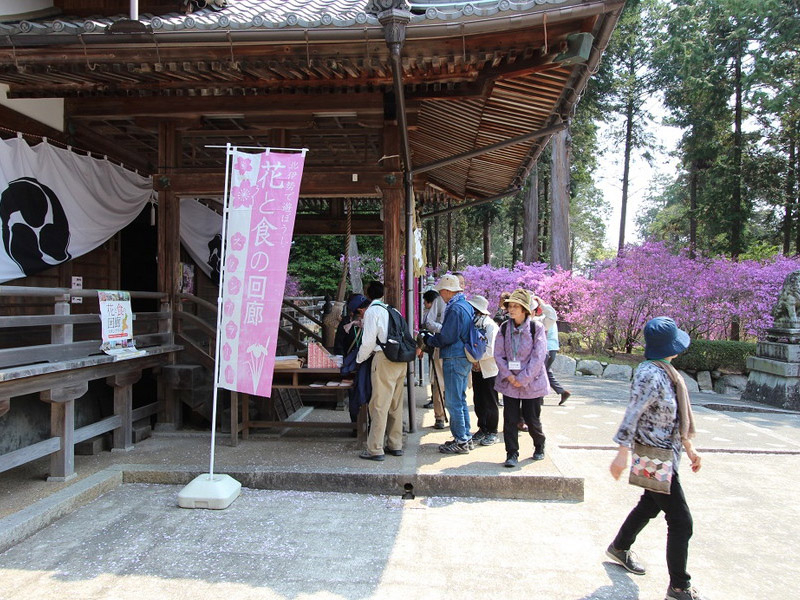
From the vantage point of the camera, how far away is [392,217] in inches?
251

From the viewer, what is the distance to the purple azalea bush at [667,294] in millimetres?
15117

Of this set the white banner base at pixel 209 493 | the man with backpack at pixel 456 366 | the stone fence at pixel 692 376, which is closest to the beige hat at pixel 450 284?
the man with backpack at pixel 456 366

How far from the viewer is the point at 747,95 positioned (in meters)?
20.5

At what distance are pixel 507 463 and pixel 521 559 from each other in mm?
1577

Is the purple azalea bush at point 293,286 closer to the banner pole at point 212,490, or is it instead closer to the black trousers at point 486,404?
the black trousers at point 486,404

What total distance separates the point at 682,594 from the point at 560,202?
1853cm

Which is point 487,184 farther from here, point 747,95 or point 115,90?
point 747,95

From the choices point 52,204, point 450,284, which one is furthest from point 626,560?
point 52,204

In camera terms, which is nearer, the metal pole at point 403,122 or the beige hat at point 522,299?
the metal pole at point 403,122

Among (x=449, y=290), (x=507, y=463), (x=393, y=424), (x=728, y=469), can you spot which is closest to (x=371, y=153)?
(x=449, y=290)

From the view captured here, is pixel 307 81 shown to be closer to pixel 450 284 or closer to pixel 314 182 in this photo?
pixel 314 182

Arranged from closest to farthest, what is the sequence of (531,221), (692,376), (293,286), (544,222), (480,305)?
(480,305)
(692,376)
(531,221)
(293,286)
(544,222)

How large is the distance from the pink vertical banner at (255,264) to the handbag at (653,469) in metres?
3.11

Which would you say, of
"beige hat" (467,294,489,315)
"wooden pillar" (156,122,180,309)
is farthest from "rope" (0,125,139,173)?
"beige hat" (467,294,489,315)
